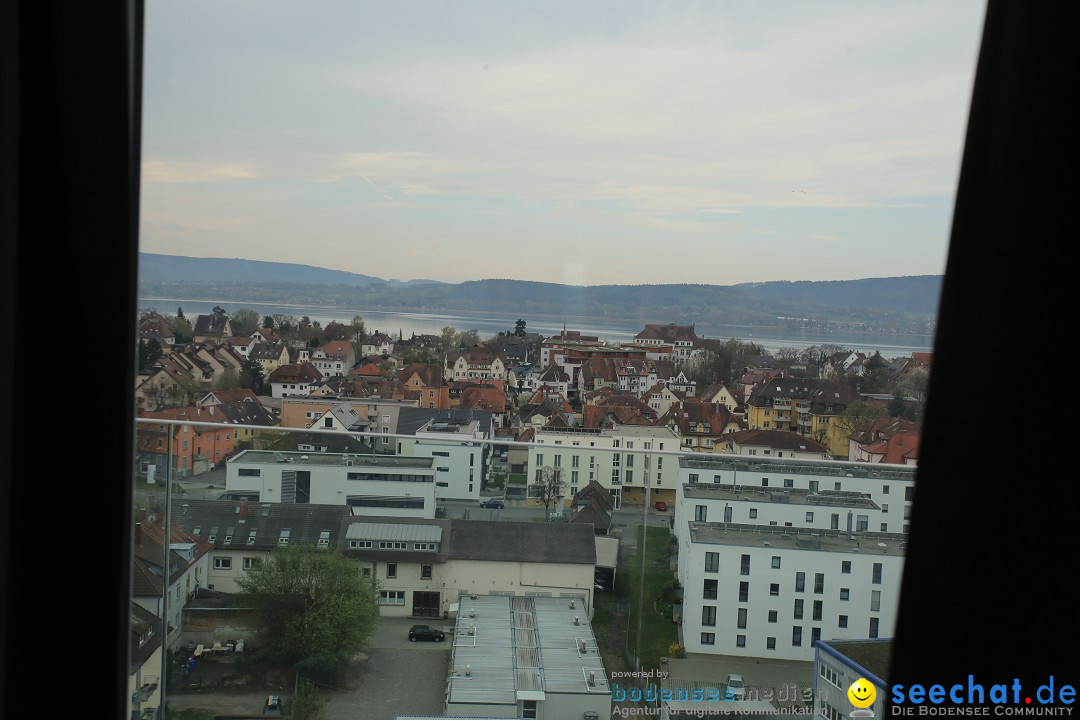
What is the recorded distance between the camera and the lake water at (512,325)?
2.64 m

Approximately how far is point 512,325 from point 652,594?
116 centimetres

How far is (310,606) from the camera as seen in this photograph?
2.38 metres

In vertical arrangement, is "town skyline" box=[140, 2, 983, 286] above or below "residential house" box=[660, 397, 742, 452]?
above

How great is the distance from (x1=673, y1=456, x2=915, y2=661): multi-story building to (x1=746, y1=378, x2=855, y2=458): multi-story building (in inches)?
8.6

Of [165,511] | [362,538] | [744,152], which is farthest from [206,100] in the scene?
[744,152]

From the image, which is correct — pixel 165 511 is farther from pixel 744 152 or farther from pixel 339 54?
pixel 744 152

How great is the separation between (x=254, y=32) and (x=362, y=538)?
1.66m

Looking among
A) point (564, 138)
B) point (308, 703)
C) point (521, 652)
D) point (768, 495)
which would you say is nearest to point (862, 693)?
point (768, 495)

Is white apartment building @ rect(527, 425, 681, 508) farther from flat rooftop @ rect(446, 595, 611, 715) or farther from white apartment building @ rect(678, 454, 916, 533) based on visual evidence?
flat rooftop @ rect(446, 595, 611, 715)

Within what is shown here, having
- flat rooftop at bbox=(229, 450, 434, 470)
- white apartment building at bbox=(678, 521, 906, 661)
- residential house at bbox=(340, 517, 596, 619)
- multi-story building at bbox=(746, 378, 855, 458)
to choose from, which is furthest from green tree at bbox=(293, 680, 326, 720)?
multi-story building at bbox=(746, 378, 855, 458)

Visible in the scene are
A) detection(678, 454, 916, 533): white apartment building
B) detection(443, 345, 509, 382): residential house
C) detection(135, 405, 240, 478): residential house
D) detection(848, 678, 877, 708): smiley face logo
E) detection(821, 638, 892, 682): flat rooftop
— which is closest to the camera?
detection(821, 638, 892, 682): flat rooftop

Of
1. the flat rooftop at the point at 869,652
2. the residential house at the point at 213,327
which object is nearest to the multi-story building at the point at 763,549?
the flat rooftop at the point at 869,652

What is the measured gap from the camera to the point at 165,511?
2195 mm

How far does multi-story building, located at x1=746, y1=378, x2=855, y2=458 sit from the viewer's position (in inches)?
98.1
